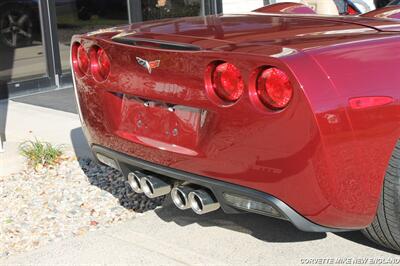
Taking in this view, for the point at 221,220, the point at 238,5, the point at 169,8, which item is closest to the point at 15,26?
the point at 169,8

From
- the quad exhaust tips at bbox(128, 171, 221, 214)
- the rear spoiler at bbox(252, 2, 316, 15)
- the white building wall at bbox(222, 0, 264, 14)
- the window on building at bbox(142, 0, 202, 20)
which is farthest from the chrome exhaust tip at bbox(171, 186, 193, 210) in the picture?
the white building wall at bbox(222, 0, 264, 14)

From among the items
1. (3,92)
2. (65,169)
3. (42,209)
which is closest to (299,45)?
(42,209)

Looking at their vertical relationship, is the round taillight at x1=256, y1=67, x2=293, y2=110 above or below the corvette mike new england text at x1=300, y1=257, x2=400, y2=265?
above

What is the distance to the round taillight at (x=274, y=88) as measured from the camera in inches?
107

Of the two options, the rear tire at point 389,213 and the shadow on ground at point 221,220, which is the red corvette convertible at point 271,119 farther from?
the shadow on ground at point 221,220

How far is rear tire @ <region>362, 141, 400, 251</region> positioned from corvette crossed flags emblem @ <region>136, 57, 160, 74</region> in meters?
1.22

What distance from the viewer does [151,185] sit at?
3385 millimetres

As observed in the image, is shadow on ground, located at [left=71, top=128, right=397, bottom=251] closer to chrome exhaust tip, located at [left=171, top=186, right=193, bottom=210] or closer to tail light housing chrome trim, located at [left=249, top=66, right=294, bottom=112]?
chrome exhaust tip, located at [left=171, top=186, right=193, bottom=210]

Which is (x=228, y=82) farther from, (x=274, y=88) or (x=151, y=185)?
(x=151, y=185)

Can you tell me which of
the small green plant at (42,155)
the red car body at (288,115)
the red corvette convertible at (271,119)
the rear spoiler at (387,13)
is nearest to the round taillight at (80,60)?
the red corvette convertible at (271,119)

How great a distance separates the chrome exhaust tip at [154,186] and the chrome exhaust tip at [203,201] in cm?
28

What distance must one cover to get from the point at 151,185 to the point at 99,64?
0.78m

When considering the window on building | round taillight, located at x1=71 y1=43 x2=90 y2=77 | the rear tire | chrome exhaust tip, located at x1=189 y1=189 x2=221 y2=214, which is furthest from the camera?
the window on building

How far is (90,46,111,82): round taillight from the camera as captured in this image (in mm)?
3582
